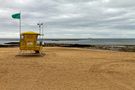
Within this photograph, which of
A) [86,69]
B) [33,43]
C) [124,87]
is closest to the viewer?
[124,87]

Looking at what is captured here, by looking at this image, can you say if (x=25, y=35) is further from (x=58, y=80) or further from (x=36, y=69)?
(x=58, y=80)

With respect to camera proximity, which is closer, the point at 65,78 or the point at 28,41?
the point at 65,78

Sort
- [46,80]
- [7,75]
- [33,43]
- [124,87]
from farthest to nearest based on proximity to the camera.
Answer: [33,43] < [7,75] < [46,80] < [124,87]

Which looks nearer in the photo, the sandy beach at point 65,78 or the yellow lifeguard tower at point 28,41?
the sandy beach at point 65,78

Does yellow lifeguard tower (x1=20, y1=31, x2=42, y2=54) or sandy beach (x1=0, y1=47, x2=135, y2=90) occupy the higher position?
yellow lifeguard tower (x1=20, y1=31, x2=42, y2=54)

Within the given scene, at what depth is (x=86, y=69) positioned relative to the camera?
1216 centimetres

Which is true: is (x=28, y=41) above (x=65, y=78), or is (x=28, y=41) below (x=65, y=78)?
above

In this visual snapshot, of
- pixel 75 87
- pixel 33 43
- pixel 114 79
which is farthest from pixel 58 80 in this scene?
pixel 33 43

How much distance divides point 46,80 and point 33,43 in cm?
937

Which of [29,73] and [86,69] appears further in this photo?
[86,69]

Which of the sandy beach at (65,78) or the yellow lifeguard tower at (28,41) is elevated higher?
the yellow lifeguard tower at (28,41)

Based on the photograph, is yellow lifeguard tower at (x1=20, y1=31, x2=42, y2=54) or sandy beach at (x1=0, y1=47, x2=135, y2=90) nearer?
sandy beach at (x1=0, y1=47, x2=135, y2=90)

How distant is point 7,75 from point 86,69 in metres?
3.19

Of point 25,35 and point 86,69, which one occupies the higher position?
point 25,35
